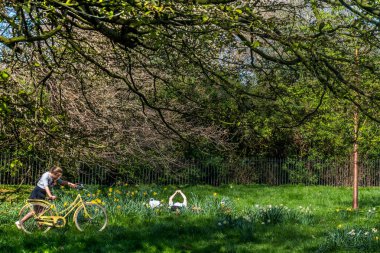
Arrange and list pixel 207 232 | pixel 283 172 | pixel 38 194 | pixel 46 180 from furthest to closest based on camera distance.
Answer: pixel 283 172 < pixel 38 194 < pixel 46 180 < pixel 207 232

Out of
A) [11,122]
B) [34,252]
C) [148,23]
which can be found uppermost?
[148,23]

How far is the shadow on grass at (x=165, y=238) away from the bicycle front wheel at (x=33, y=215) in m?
0.24

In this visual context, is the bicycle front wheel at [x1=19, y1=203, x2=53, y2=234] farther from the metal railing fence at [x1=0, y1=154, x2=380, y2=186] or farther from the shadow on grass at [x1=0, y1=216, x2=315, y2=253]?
the metal railing fence at [x1=0, y1=154, x2=380, y2=186]

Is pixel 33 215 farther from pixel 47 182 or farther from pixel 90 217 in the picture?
pixel 47 182

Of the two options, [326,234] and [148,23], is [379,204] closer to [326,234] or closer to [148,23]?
[326,234]

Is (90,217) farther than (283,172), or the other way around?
(283,172)

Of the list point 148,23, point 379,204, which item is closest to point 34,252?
point 148,23

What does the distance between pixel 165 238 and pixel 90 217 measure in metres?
1.38

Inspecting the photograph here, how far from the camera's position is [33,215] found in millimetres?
8648

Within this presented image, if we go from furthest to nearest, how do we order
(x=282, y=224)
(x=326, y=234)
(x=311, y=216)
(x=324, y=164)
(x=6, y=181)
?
1. (x=324, y=164)
2. (x=6, y=181)
3. (x=311, y=216)
4. (x=282, y=224)
5. (x=326, y=234)

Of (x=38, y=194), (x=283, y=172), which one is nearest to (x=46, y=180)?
(x=38, y=194)

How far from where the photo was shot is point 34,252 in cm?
717

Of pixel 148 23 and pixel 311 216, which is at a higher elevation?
pixel 148 23

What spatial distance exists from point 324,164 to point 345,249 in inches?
642
